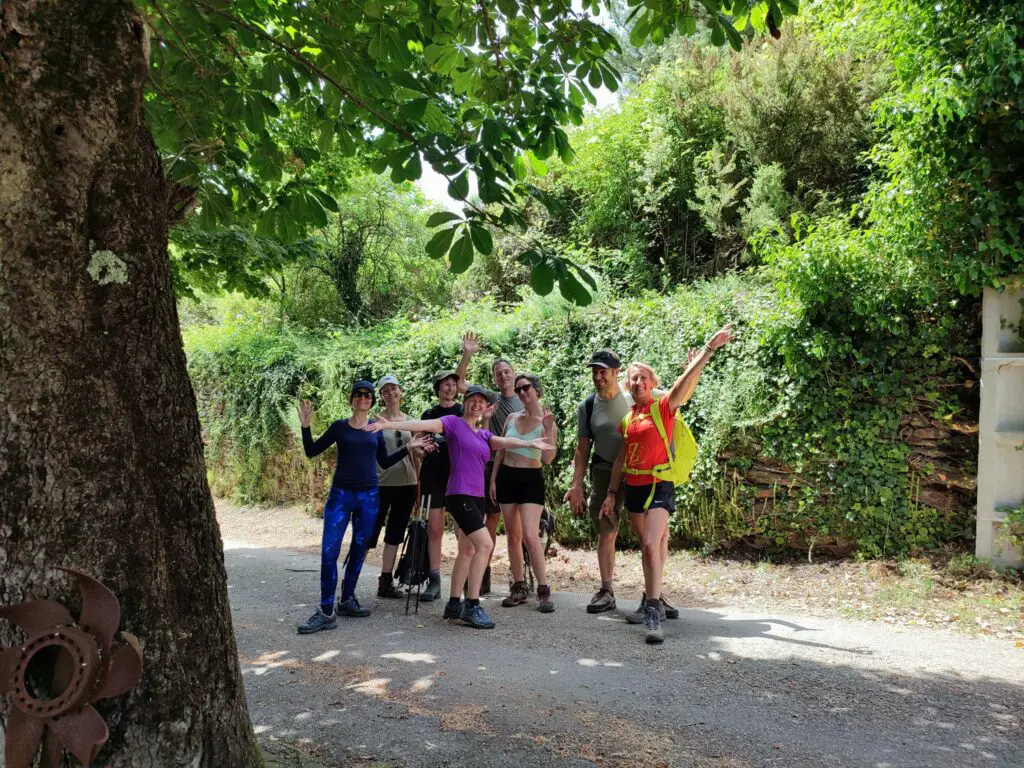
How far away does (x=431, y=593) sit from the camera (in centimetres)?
696

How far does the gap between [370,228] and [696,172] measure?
978 cm

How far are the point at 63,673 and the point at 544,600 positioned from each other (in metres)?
4.62

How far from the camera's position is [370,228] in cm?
2095

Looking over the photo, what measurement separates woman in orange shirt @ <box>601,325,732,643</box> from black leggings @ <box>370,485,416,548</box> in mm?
2369

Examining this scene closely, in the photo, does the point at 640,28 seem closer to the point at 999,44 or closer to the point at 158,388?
the point at 158,388

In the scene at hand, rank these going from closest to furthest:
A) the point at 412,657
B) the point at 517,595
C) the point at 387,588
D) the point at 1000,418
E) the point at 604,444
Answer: the point at 412,657 → the point at 604,444 → the point at 517,595 → the point at 1000,418 → the point at 387,588

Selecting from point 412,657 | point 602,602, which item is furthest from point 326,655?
point 602,602

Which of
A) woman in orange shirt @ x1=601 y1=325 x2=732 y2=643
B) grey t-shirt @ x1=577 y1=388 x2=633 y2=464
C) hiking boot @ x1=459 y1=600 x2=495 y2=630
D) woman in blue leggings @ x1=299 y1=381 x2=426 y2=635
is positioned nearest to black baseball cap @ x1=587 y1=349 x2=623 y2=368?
grey t-shirt @ x1=577 y1=388 x2=633 y2=464

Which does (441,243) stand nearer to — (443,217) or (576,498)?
(443,217)

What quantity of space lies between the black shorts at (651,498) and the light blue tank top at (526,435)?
970 millimetres

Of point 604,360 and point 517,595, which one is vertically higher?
point 604,360

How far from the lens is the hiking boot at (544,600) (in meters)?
6.45

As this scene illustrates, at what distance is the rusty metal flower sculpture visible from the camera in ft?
7.42

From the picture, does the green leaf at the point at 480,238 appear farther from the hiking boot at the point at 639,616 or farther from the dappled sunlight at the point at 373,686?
the hiking boot at the point at 639,616
